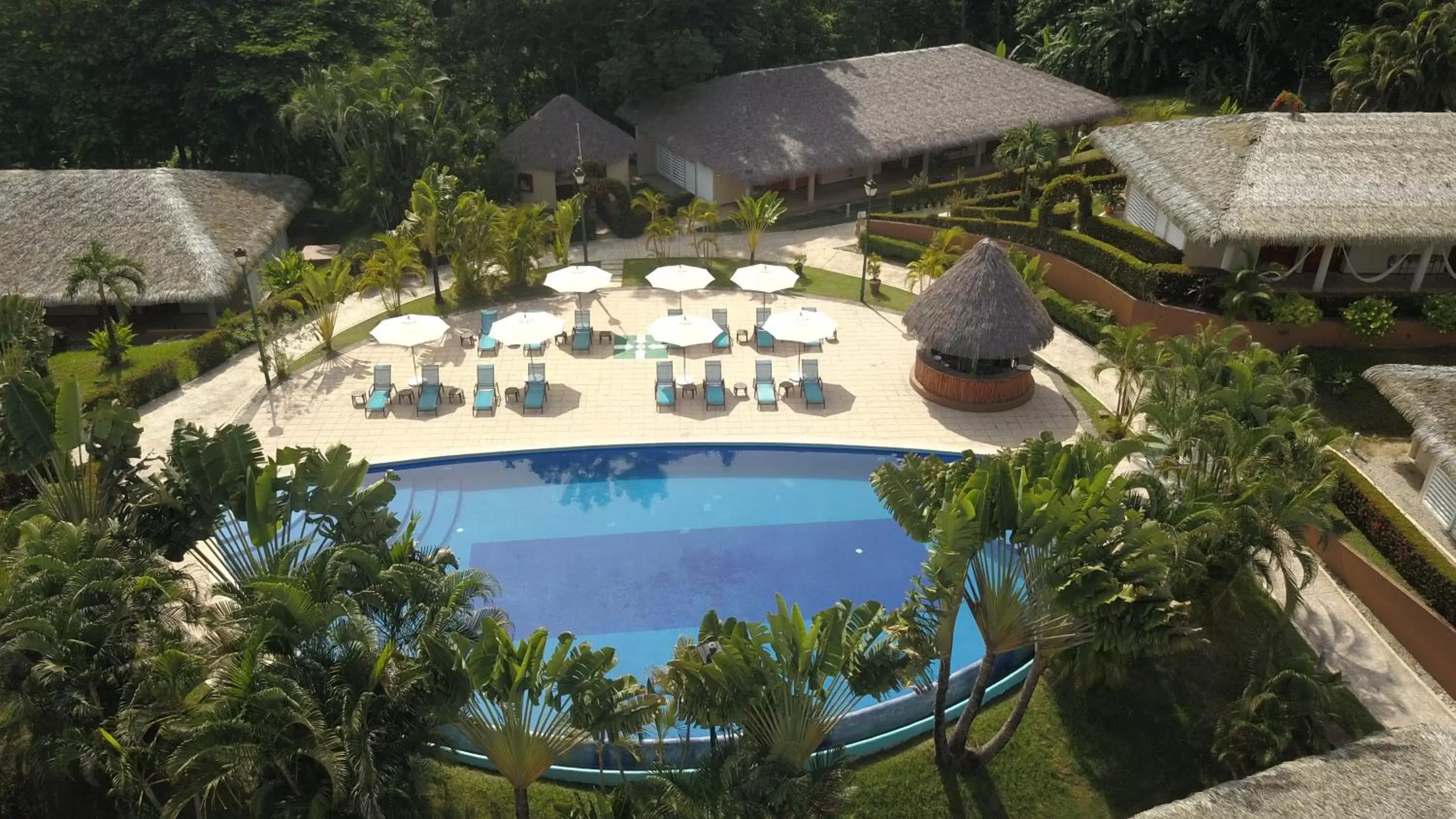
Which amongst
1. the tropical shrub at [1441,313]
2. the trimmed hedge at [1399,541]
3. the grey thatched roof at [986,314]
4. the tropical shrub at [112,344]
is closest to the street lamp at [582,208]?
the grey thatched roof at [986,314]

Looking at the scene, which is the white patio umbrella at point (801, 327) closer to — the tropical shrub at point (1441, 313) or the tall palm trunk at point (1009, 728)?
the tall palm trunk at point (1009, 728)

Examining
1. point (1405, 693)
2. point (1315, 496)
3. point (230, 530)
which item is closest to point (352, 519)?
point (230, 530)

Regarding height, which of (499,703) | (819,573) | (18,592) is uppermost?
(18,592)

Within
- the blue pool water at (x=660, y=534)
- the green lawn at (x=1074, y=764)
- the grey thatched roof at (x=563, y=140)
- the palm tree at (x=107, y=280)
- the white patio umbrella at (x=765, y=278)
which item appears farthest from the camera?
the grey thatched roof at (x=563, y=140)

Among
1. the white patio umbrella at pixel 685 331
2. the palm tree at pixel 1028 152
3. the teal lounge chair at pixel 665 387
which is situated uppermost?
the palm tree at pixel 1028 152

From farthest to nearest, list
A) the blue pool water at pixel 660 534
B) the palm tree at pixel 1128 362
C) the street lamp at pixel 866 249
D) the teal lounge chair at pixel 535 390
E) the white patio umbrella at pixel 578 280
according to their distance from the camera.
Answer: the street lamp at pixel 866 249 → the white patio umbrella at pixel 578 280 → the teal lounge chair at pixel 535 390 → the palm tree at pixel 1128 362 → the blue pool water at pixel 660 534

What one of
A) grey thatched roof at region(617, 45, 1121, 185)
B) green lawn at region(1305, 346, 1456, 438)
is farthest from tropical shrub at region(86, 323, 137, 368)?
green lawn at region(1305, 346, 1456, 438)

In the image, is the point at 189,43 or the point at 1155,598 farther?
the point at 189,43

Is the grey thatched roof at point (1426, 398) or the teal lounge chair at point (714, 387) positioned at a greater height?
the grey thatched roof at point (1426, 398)

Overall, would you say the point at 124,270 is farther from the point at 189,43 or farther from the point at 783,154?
the point at 783,154
